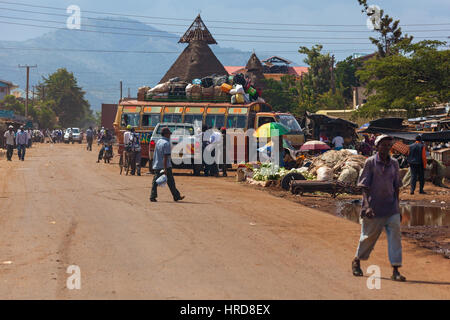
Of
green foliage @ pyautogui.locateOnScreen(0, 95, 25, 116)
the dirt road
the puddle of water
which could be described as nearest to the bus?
the puddle of water

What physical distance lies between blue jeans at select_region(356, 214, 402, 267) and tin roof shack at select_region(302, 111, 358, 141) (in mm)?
25220

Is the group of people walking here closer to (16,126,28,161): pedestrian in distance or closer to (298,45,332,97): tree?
(16,126,28,161): pedestrian in distance

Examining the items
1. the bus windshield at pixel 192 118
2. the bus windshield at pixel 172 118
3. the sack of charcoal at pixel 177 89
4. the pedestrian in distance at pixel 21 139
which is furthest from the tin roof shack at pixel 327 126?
the pedestrian in distance at pixel 21 139

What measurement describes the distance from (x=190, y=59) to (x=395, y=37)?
23.2m

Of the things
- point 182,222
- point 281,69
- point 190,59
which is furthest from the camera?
point 281,69

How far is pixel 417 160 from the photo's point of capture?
2006cm

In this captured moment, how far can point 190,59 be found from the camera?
70875mm

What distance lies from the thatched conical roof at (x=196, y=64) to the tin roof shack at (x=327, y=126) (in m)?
33.5

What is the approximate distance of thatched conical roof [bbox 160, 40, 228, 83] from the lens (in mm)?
69750

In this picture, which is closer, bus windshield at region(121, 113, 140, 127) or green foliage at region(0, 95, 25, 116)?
bus windshield at region(121, 113, 140, 127)
